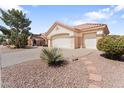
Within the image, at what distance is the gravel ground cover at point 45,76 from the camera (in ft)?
20.6

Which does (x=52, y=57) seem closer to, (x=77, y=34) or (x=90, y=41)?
(x=90, y=41)

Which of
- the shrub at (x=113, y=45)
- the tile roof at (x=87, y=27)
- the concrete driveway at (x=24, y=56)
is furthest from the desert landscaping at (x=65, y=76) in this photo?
the tile roof at (x=87, y=27)

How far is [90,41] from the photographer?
53.9ft

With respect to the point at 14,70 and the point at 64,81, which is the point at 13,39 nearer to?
the point at 14,70

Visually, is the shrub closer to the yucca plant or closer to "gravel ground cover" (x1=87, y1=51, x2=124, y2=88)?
"gravel ground cover" (x1=87, y1=51, x2=124, y2=88)

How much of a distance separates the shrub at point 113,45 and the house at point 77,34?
479 centimetres

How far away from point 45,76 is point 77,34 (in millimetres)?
11066

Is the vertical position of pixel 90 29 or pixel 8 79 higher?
pixel 90 29

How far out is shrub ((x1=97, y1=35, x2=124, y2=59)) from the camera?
9837 millimetres

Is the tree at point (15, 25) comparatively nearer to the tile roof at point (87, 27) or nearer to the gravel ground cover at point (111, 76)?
the tile roof at point (87, 27)

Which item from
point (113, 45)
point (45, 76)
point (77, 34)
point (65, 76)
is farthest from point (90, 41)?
point (45, 76)
